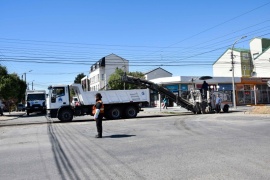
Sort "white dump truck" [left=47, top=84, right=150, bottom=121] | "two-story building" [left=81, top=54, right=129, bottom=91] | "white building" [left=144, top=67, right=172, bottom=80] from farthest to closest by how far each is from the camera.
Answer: "two-story building" [left=81, top=54, right=129, bottom=91], "white building" [left=144, top=67, right=172, bottom=80], "white dump truck" [left=47, top=84, right=150, bottom=121]

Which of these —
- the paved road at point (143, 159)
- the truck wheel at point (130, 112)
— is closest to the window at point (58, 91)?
the truck wheel at point (130, 112)

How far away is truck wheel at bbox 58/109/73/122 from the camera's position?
73.8ft

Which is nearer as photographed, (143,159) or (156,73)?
(143,159)

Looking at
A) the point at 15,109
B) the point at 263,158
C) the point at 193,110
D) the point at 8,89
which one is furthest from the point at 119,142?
the point at 15,109

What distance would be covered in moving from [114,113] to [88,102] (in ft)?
7.47

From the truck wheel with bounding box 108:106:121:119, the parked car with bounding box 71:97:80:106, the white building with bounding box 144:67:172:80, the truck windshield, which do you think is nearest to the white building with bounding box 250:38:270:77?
the white building with bounding box 144:67:172:80

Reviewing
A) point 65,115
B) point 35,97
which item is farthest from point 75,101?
point 35,97

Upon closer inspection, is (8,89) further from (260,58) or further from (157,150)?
(260,58)

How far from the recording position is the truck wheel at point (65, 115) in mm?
22492

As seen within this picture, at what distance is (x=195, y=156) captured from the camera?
796 cm

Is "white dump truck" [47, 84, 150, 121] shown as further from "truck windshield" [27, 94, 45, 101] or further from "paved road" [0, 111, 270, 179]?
"truck windshield" [27, 94, 45, 101]

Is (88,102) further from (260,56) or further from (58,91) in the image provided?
(260,56)

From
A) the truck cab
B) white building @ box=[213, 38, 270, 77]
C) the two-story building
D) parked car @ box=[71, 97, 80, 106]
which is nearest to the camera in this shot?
the truck cab

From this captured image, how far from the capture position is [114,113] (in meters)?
24.2
